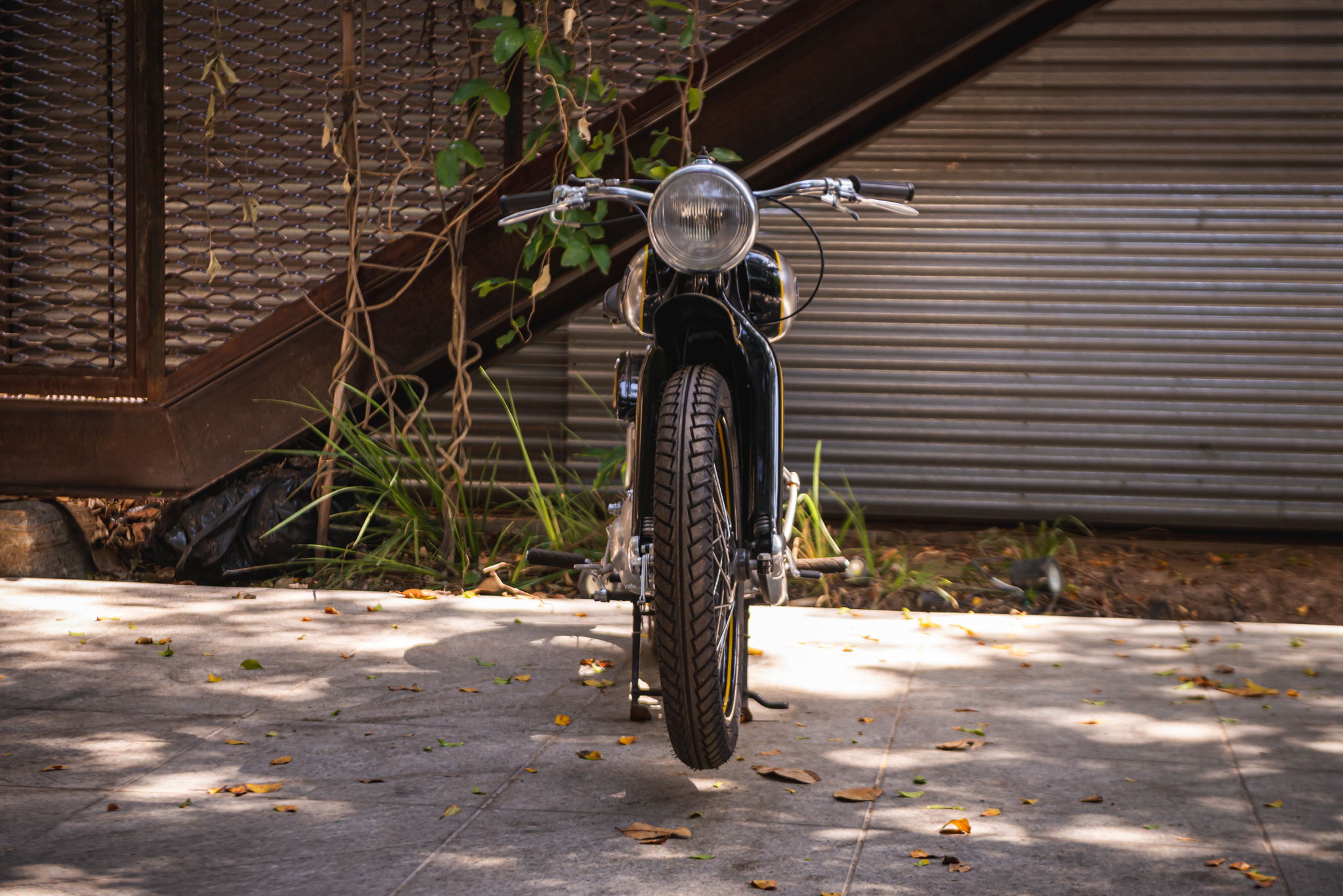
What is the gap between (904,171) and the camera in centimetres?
650

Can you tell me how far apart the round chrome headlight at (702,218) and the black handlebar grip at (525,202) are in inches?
24.2

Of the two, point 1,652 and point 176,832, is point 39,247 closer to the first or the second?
point 1,652

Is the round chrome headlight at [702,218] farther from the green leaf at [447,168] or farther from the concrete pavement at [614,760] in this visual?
the green leaf at [447,168]

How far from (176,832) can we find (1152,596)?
14.4 ft

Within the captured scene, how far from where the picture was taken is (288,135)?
6371 millimetres

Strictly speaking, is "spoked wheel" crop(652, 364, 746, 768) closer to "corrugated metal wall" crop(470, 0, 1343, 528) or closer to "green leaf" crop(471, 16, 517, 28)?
"green leaf" crop(471, 16, 517, 28)

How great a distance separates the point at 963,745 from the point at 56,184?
18.7ft

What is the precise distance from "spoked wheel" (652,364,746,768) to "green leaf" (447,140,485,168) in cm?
279

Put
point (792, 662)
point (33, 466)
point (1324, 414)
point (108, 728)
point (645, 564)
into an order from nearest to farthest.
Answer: point (645, 564), point (108, 728), point (792, 662), point (33, 466), point (1324, 414)

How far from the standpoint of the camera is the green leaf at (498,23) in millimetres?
4957

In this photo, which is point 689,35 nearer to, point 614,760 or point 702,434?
point 702,434

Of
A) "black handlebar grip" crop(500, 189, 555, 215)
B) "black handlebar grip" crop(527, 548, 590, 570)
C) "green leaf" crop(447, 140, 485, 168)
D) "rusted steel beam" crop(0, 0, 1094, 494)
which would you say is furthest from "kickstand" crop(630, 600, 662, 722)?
"green leaf" crop(447, 140, 485, 168)

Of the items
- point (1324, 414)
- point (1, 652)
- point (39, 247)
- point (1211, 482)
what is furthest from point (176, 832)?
point (1324, 414)

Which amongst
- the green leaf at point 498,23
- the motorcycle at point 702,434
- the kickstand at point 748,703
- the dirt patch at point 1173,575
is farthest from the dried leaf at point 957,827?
the green leaf at point 498,23
